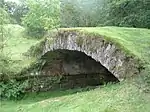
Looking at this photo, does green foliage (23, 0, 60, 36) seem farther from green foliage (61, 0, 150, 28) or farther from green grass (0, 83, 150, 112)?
green grass (0, 83, 150, 112)

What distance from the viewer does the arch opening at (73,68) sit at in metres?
14.8

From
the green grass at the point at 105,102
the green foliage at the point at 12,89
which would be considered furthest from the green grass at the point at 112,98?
the green foliage at the point at 12,89

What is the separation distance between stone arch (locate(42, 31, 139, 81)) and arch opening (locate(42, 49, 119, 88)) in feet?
5.16

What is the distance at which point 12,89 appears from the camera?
1416 cm

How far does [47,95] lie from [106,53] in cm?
460

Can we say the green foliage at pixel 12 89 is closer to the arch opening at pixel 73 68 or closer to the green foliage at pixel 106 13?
the arch opening at pixel 73 68

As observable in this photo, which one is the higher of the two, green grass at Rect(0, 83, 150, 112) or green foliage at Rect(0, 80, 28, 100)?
green grass at Rect(0, 83, 150, 112)

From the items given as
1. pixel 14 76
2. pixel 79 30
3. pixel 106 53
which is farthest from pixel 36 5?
pixel 106 53

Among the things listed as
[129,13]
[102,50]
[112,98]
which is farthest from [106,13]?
[112,98]

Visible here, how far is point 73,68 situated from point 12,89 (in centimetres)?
291

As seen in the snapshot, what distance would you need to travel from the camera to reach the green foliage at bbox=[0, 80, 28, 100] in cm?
1389

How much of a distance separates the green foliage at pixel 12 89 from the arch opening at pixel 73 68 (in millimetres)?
1412

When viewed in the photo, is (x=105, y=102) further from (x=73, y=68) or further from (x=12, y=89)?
(x=73, y=68)

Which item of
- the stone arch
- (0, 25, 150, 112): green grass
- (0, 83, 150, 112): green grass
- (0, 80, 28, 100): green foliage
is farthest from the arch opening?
(0, 83, 150, 112): green grass
